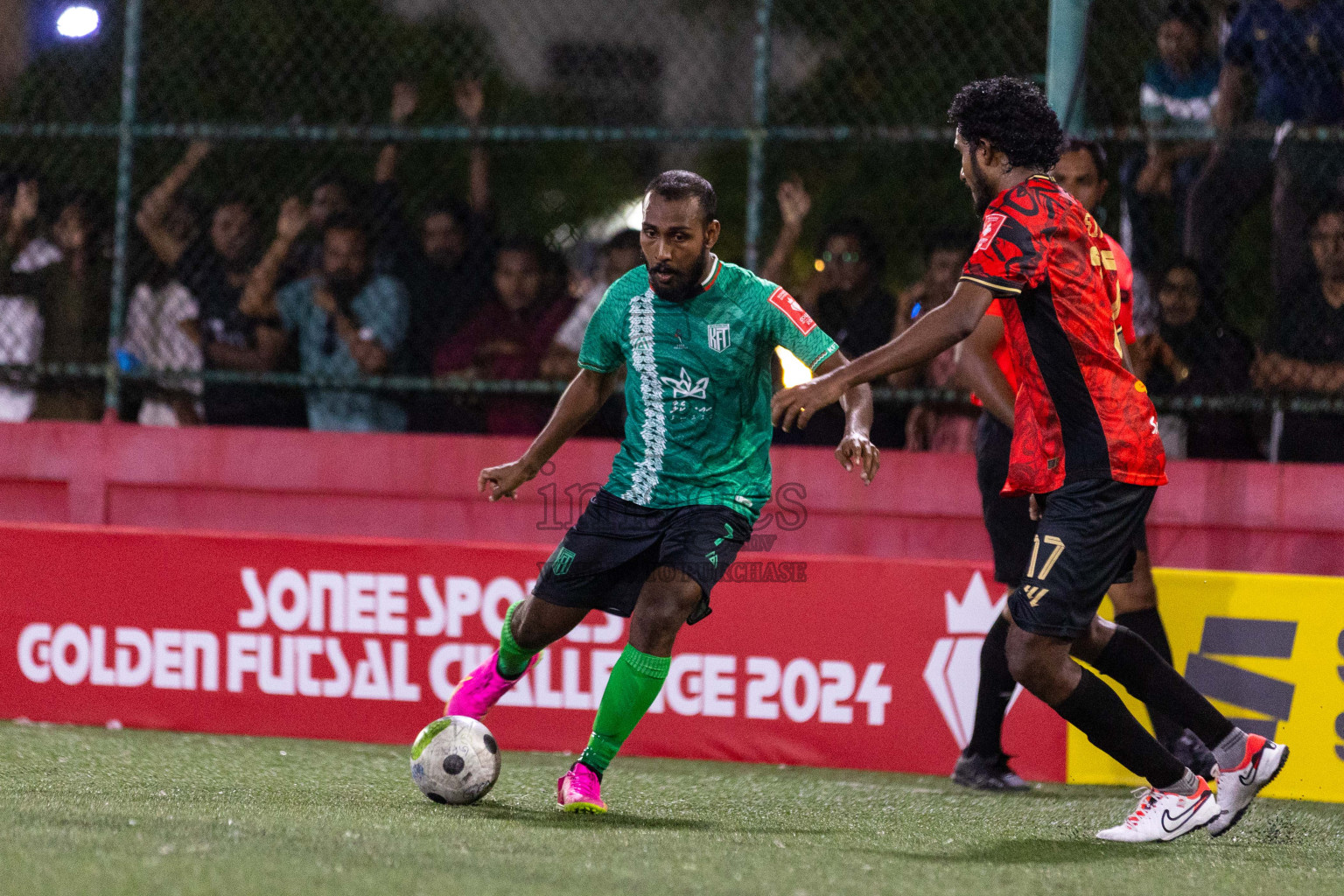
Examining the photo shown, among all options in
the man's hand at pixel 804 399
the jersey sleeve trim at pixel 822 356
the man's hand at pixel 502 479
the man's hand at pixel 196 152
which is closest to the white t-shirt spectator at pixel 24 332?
the man's hand at pixel 196 152

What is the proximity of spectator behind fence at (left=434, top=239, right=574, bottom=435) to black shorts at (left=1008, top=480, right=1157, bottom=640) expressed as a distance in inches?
135

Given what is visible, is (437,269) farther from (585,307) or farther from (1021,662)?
(1021,662)

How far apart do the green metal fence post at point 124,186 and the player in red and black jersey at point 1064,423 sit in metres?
4.51

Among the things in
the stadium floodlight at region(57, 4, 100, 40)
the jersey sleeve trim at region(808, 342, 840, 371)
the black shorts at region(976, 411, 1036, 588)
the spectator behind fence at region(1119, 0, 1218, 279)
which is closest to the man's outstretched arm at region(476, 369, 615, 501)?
the jersey sleeve trim at region(808, 342, 840, 371)

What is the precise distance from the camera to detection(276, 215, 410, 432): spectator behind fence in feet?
25.0

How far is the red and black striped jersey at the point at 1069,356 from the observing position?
4277mm

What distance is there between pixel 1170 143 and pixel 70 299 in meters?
5.14

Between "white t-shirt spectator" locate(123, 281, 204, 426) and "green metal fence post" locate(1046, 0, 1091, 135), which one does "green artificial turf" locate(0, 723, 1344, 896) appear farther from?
"green metal fence post" locate(1046, 0, 1091, 135)

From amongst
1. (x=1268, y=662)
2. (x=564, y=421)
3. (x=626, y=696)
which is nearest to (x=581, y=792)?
(x=626, y=696)

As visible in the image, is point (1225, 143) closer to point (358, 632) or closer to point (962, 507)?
point (962, 507)

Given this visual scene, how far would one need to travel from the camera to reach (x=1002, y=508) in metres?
5.49

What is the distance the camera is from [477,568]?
20.9ft

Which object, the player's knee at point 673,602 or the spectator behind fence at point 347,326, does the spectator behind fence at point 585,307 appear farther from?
the player's knee at point 673,602

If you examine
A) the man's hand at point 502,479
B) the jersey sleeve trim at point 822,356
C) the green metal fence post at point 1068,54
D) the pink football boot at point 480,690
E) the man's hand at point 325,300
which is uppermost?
the green metal fence post at point 1068,54
